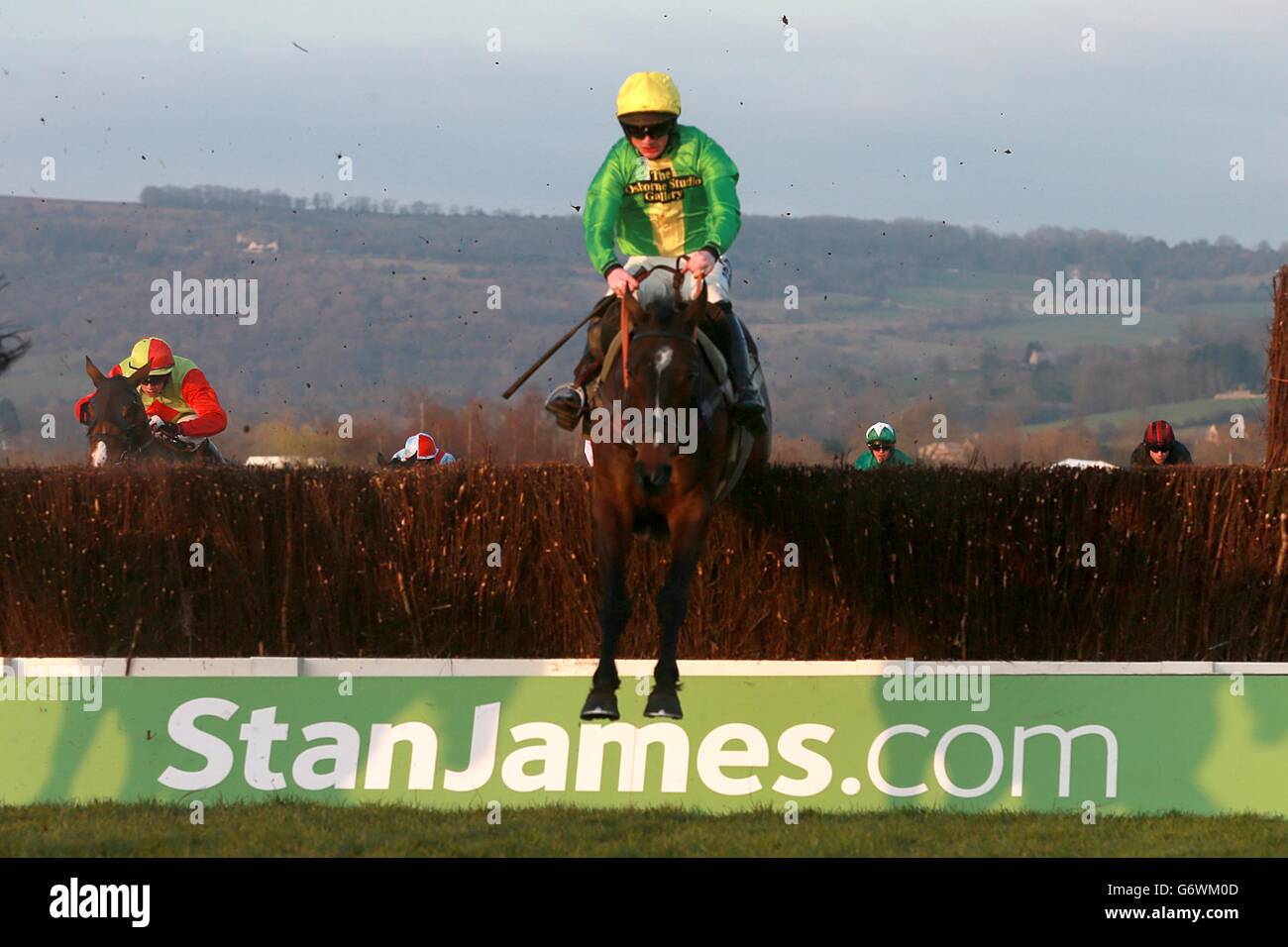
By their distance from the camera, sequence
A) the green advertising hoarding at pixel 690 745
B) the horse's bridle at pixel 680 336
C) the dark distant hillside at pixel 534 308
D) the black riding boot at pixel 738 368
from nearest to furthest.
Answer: the horse's bridle at pixel 680 336
the green advertising hoarding at pixel 690 745
the black riding boot at pixel 738 368
the dark distant hillside at pixel 534 308

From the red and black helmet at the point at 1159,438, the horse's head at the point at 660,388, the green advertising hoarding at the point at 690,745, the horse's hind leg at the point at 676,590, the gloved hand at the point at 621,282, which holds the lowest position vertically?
the green advertising hoarding at the point at 690,745

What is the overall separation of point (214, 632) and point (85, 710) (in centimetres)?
182

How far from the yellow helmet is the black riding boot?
0.95m

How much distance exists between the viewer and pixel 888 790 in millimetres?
8445

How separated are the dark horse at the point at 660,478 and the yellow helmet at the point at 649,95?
2.94 ft

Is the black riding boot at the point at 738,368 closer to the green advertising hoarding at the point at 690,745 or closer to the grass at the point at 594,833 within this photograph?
the green advertising hoarding at the point at 690,745

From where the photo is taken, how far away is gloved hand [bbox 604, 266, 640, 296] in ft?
27.8

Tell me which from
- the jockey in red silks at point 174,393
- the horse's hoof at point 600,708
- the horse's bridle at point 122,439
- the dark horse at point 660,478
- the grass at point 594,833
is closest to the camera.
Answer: the grass at point 594,833

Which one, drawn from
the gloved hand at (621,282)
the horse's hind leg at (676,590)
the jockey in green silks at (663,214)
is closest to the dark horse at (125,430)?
the jockey in green silks at (663,214)

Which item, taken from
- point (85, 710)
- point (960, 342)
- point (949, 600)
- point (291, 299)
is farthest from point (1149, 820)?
point (291, 299)

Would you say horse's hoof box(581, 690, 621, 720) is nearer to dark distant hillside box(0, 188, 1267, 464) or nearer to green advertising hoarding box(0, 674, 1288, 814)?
green advertising hoarding box(0, 674, 1288, 814)

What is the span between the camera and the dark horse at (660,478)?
8.00m

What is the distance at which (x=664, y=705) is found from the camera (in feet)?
26.0

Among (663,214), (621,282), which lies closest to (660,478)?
(621,282)
